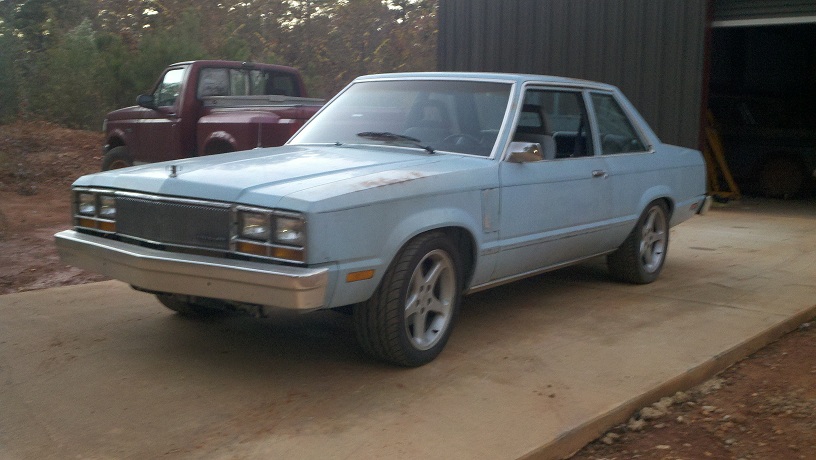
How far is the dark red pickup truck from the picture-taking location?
8.62 meters

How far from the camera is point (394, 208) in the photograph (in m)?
4.22

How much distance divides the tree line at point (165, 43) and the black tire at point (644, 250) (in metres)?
12.5

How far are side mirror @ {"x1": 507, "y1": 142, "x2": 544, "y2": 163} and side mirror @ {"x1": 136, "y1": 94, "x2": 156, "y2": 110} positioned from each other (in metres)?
5.98

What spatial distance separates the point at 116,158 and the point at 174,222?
7.41 meters

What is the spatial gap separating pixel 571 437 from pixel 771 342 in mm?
2255

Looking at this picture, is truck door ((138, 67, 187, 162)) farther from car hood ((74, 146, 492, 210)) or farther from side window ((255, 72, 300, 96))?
car hood ((74, 146, 492, 210))

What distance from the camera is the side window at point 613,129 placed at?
20.5ft

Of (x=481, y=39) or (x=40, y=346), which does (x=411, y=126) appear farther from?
(x=481, y=39)

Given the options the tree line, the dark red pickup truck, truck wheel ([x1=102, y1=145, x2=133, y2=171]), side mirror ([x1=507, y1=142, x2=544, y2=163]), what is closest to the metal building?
the dark red pickup truck

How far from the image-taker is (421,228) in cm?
435

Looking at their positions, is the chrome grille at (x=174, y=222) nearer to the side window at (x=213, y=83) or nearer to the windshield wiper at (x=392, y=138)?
the windshield wiper at (x=392, y=138)

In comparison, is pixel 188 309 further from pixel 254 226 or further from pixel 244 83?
pixel 244 83

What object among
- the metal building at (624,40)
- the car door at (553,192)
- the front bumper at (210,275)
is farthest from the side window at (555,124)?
the metal building at (624,40)

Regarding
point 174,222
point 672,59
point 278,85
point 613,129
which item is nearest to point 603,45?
point 672,59
